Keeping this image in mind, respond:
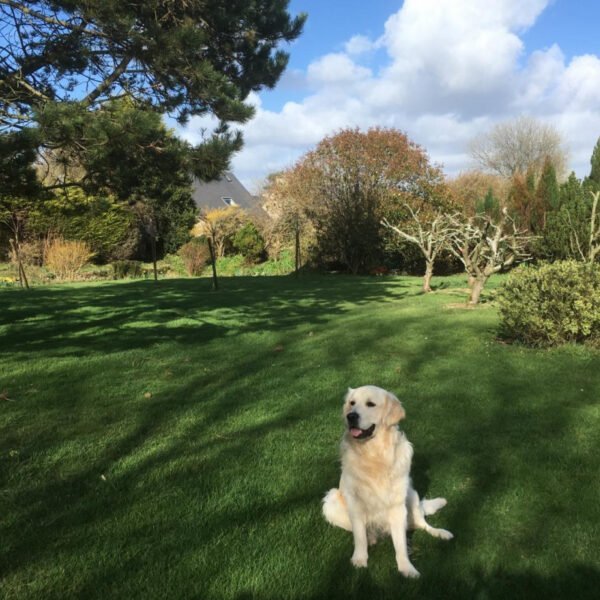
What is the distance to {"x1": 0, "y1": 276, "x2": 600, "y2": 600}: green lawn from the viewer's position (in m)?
2.45

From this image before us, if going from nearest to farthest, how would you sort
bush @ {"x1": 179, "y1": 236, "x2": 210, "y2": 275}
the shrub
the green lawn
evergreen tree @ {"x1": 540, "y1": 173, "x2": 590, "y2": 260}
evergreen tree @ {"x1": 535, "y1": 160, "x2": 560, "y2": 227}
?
the green lawn
evergreen tree @ {"x1": 540, "y1": 173, "x2": 590, "y2": 260}
the shrub
evergreen tree @ {"x1": 535, "y1": 160, "x2": 560, "y2": 227}
bush @ {"x1": 179, "y1": 236, "x2": 210, "y2": 275}

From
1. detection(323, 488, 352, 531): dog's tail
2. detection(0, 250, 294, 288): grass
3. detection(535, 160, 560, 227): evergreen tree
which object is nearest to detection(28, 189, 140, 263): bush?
detection(0, 250, 294, 288): grass

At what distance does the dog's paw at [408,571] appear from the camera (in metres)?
2.47

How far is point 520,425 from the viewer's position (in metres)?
4.30

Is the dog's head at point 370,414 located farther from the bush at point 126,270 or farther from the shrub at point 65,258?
the bush at point 126,270

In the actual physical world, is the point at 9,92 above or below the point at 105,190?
above

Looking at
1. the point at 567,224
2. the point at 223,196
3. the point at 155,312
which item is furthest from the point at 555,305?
the point at 223,196

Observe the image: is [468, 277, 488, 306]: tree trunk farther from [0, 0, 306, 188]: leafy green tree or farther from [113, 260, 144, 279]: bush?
[113, 260, 144, 279]: bush

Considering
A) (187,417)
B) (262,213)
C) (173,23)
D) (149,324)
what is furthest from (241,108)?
(262,213)

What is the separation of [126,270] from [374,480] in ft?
66.4

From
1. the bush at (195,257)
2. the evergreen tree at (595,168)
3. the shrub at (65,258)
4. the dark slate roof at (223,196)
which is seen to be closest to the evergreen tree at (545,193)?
the evergreen tree at (595,168)

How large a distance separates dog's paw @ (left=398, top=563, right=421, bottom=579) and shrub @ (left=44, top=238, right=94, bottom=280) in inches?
768

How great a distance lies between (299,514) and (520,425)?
2.29 meters

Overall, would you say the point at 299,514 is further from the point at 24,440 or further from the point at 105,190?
the point at 105,190
